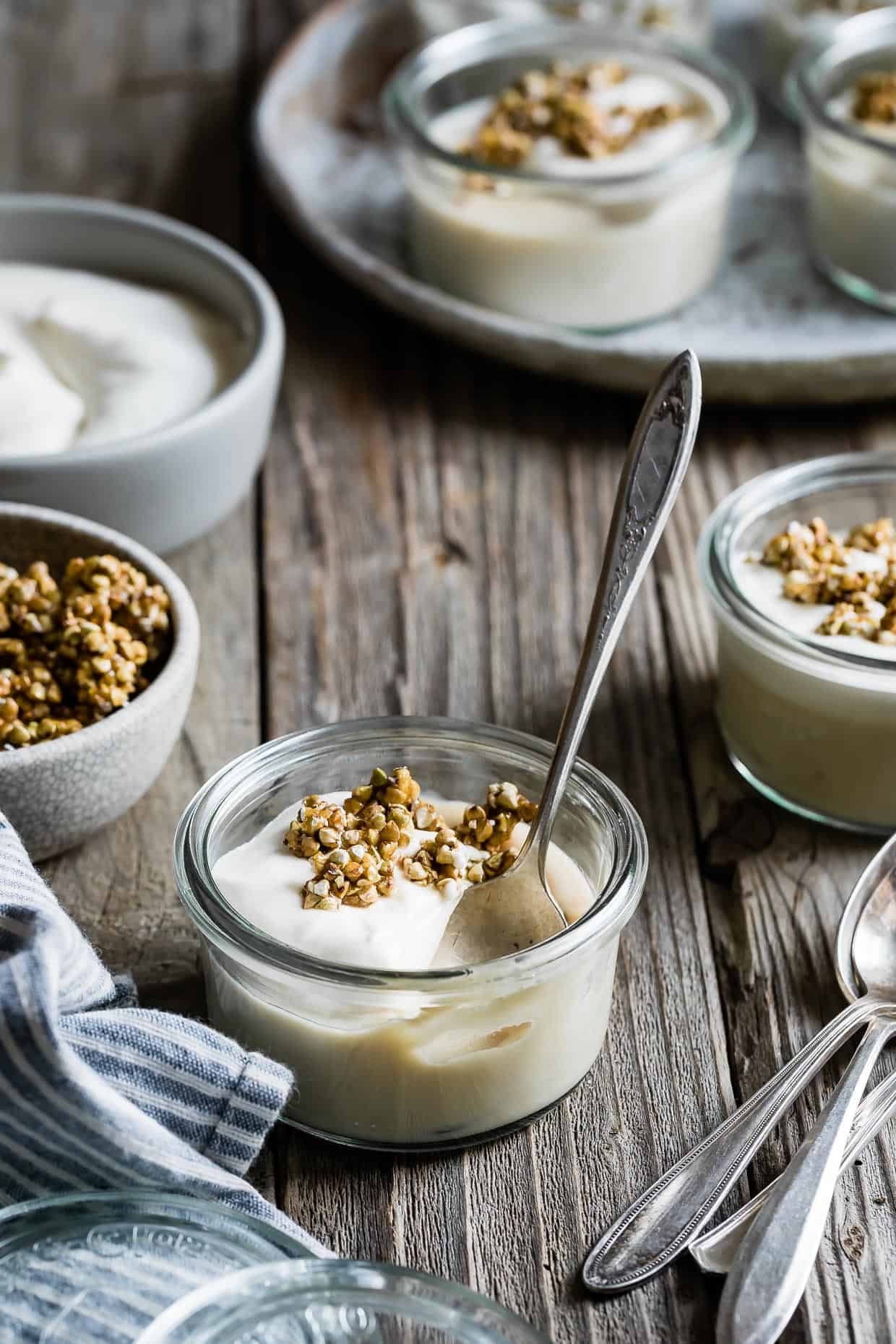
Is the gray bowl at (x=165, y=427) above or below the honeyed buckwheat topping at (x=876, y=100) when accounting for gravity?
below

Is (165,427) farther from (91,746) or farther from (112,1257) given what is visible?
(112,1257)

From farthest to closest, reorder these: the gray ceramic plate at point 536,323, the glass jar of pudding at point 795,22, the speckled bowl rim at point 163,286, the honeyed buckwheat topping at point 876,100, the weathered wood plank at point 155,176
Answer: the glass jar of pudding at point 795,22
the honeyed buckwheat topping at point 876,100
the gray ceramic plate at point 536,323
the speckled bowl rim at point 163,286
the weathered wood plank at point 155,176

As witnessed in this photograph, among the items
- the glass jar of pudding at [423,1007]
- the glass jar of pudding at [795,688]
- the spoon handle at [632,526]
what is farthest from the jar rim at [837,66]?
the glass jar of pudding at [423,1007]

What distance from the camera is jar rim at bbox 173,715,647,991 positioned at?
1038 millimetres

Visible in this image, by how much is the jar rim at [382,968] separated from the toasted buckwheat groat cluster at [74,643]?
0.50 ft

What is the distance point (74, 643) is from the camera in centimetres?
133

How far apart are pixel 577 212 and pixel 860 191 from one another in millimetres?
357

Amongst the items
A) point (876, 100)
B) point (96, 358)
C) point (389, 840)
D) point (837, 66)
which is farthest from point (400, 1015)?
point (837, 66)

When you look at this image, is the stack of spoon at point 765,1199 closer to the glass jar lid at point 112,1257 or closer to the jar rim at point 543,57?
the glass jar lid at point 112,1257

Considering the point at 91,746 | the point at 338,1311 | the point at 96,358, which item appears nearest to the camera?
the point at 338,1311

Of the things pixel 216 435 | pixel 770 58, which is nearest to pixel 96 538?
pixel 216 435

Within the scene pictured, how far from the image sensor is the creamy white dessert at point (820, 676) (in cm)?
134

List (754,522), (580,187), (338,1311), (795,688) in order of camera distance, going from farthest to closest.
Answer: (580,187) < (754,522) < (795,688) < (338,1311)

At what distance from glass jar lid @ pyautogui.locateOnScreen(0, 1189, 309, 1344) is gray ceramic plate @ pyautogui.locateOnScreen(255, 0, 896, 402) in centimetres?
118
